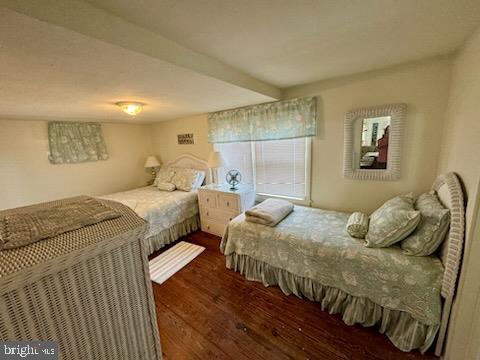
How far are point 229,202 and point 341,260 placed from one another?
1.58 m

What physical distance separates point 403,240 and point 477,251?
1.49 feet

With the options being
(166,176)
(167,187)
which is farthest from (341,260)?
(166,176)

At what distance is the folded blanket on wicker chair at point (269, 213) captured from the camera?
80.7 inches

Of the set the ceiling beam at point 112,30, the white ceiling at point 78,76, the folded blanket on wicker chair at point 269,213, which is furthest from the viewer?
the folded blanket on wicker chair at point 269,213

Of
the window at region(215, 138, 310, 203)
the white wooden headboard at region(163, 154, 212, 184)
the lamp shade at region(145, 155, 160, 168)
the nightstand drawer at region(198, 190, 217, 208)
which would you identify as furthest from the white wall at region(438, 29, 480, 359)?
the lamp shade at region(145, 155, 160, 168)

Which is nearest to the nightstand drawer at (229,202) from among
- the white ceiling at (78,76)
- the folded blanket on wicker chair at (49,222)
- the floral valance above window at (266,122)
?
the floral valance above window at (266,122)

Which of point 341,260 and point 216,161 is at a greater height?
point 216,161

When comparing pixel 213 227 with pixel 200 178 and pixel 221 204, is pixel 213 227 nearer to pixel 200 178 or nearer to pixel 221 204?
pixel 221 204

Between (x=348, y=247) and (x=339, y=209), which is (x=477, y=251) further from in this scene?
(x=339, y=209)

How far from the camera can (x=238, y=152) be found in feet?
10.5

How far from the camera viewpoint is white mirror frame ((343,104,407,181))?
193 centimetres

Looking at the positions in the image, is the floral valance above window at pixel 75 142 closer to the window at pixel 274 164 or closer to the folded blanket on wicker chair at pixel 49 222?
the window at pixel 274 164

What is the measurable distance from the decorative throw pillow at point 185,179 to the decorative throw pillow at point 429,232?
2825 millimetres

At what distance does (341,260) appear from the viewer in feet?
5.17
